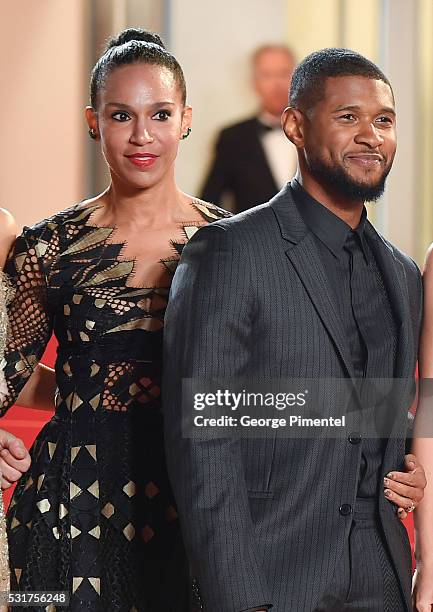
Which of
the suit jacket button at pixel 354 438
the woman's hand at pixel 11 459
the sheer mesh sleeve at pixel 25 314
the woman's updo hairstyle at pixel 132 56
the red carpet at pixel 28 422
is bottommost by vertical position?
the red carpet at pixel 28 422

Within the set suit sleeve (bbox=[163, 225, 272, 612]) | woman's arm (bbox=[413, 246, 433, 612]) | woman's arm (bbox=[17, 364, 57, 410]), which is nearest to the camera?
suit sleeve (bbox=[163, 225, 272, 612])

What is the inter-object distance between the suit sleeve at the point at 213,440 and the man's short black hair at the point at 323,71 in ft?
0.86

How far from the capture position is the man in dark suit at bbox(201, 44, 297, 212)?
3.49 m

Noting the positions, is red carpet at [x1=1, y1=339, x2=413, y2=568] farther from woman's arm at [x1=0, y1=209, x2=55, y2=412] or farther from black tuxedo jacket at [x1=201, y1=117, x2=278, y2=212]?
black tuxedo jacket at [x1=201, y1=117, x2=278, y2=212]

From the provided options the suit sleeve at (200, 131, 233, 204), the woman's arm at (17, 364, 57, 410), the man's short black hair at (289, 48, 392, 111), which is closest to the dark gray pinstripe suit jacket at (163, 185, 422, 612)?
the man's short black hair at (289, 48, 392, 111)

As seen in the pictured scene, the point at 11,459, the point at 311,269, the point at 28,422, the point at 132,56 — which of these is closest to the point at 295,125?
the point at 311,269

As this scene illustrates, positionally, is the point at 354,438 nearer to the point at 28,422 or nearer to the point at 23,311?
the point at 23,311

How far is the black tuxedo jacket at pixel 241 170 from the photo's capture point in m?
3.48

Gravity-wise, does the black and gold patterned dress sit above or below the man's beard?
below

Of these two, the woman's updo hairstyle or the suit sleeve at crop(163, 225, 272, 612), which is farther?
the woman's updo hairstyle

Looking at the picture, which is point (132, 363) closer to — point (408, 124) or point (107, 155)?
point (107, 155)

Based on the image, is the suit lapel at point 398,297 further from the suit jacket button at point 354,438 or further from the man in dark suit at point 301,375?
the suit jacket button at point 354,438

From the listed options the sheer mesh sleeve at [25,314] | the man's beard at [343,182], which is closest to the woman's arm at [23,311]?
the sheer mesh sleeve at [25,314]

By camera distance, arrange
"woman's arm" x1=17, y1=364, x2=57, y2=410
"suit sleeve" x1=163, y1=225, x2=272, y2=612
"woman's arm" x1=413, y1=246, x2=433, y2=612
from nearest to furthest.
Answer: "suit sleeve" x1=163, y1=225, x2=272, y2=612 → "woman's arm" x1=413, y1=246, x2=433, y2=612 → "woman's arm" x1=17, y1=364, x2=57, y2=410
